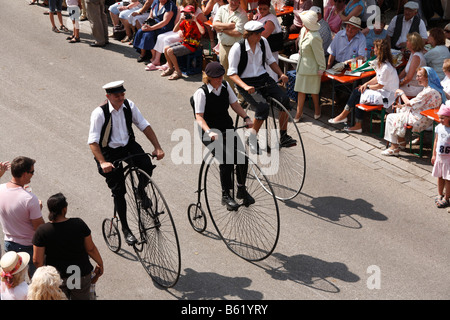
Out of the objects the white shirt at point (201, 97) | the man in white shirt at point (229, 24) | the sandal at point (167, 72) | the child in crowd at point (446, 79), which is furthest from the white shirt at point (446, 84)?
the sandal at point (167, 72)

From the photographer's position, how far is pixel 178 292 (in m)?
6.48

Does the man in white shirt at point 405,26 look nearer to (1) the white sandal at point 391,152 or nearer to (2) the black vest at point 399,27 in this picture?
(2) the black vest at point 399,27

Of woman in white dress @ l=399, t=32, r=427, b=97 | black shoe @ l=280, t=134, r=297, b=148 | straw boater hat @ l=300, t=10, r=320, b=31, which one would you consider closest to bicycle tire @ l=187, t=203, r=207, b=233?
black shoe @ l=280, t=134, r=297, b=148

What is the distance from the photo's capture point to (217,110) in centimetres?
722

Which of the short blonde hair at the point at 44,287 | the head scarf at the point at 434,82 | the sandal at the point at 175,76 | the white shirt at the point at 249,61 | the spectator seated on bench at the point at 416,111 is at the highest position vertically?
the white shirt at the point at 249,61

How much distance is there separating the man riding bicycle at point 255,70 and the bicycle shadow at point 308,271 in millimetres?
1747

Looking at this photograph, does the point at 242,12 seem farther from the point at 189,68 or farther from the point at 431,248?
the point at 431,248

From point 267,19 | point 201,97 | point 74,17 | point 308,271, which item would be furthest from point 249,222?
point 74,17

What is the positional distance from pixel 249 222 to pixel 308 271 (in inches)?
44.0

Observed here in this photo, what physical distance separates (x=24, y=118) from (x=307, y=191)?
4.97 metres

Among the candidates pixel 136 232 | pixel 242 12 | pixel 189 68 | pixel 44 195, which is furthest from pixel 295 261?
pixel 189 68

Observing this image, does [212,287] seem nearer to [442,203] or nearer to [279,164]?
[279,164]

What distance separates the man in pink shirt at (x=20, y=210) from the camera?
19.2 feet

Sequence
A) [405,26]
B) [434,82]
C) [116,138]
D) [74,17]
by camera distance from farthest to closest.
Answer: [74,17] < [405,26] < [434,82] < [116,138]
